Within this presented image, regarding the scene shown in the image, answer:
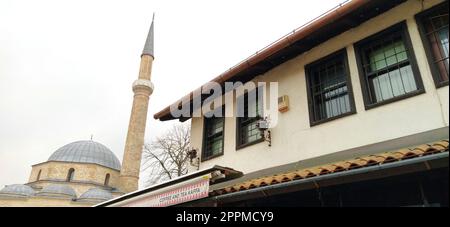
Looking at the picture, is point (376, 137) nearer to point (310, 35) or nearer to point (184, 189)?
point (310, 35)

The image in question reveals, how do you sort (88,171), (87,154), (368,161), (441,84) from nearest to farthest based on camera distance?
1. (368,161)
2. (441,84)
3. (88,171)
4. (87,154)

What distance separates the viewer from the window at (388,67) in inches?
214

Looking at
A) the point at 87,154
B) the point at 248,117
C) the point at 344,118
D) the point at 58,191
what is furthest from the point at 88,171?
the point at 344,118

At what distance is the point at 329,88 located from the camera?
671 cm

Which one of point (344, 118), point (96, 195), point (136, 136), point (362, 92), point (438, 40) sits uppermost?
point (136, 136)

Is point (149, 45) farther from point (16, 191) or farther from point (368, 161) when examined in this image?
point (368, 161)

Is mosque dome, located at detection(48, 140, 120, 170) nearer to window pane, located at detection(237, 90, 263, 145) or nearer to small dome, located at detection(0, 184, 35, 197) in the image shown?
small dome, located at detection(0, 184, 35, 197)

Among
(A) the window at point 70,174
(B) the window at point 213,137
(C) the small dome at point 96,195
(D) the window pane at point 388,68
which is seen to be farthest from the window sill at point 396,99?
(A) the window at point 70,174

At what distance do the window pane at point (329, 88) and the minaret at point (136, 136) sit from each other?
2835 cm

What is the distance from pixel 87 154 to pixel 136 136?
540 inches

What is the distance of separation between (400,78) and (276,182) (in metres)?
2.90

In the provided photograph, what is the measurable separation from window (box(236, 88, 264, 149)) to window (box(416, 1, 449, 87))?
3.81 m
